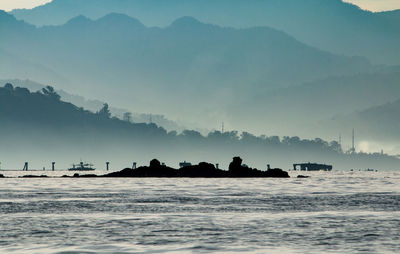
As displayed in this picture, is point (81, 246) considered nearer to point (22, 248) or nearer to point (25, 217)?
point (22, 248)

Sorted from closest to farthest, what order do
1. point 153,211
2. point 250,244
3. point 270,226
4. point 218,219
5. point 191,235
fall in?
1. point 250,244
2. point 191,235
3. point 270,226
4. point 218,219
5. point 153,211

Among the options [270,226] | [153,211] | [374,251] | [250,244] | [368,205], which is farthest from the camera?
[368,205]

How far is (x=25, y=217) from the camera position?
7481 centimetres

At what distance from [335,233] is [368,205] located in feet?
125

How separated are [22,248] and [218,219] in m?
25.1

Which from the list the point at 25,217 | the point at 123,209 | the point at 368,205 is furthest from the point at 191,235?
the point at 368,205

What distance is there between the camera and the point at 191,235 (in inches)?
2292

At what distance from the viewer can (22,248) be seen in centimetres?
5050

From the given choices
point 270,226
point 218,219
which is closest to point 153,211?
point 218,219

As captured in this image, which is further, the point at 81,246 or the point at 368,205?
the point at 368,205

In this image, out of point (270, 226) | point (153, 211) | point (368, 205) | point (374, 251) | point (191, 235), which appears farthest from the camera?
point (368, 205)

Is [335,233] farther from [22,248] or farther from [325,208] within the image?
[325,208]

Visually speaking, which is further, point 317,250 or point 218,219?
point 218,219

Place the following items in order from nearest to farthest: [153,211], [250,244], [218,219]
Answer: [250,244], [218,219], [153,211]
